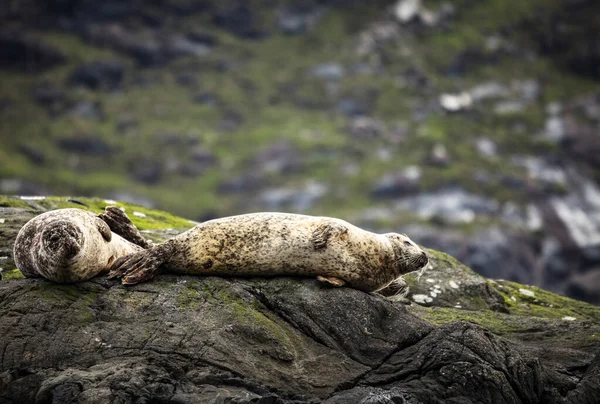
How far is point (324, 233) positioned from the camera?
681 inches

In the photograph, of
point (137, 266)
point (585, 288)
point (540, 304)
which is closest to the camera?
point (137, 266)

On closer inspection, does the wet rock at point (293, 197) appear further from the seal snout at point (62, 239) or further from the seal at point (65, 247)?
the seal snout at point (62, 239)

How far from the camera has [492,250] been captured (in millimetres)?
159500

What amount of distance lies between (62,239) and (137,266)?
196cm

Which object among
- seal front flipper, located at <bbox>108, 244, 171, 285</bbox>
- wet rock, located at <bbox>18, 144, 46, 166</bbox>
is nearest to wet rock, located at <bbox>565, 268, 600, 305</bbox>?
wet rock, located at <bbox>18, 144, 46, 166</bbox>

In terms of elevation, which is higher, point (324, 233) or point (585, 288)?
point (585, 288)

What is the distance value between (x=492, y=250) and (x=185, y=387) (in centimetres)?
15090

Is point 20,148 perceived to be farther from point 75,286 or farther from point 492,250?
point 75,286

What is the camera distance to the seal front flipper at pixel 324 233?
56.4ft

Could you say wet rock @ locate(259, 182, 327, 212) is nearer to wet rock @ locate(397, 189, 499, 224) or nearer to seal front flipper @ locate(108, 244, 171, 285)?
wet rock @ locate(397, 189, 499, 224)

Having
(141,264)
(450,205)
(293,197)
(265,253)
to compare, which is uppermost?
(450,205)

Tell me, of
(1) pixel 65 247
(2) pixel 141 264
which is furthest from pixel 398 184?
(1) pixel 65 247

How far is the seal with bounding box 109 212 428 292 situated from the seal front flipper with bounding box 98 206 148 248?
1.31 meters

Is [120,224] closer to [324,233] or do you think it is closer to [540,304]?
[324,233]
